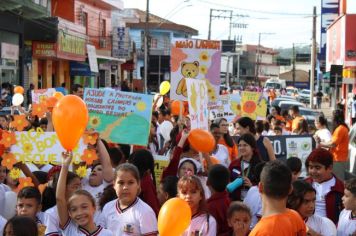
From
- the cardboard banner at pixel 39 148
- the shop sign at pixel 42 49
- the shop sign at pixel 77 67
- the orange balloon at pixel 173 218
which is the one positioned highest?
the shop sign at pixel 42 49

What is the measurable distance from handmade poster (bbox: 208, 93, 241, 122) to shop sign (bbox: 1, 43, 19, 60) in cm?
1316

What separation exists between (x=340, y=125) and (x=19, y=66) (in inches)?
731

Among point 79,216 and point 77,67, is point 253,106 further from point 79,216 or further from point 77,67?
point 77,67

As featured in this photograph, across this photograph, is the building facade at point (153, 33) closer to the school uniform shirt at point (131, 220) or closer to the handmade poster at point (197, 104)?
the handmade poster at point (197, 104)

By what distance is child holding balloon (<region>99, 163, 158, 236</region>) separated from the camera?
5094mm

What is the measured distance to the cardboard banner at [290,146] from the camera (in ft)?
32.5

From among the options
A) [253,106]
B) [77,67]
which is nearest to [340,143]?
[253,106]

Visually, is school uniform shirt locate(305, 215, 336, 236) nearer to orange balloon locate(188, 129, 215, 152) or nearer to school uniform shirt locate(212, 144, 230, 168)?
orange balloon locate(188, 129, 215, 152)

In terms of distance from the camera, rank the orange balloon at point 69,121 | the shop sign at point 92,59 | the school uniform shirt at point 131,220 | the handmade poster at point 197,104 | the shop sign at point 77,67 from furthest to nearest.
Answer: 1. the shop sign at point 77,67
2. the shop sign at point 92,59
3. the handmade poster at point 197,104
4. the orange balloon at point 69,121
5. the school uniform shirt at point 131,220

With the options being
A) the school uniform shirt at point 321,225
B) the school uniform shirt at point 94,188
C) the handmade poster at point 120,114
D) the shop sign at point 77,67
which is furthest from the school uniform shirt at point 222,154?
the shop sign at point 77,67

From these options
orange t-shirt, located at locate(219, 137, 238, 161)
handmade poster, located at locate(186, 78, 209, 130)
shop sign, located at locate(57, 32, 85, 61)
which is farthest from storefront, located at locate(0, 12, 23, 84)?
handmade poster, located at locate(186, 78, 209, 130)

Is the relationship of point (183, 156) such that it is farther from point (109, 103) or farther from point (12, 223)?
point (12, 223)

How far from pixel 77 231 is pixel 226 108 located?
8.52 m

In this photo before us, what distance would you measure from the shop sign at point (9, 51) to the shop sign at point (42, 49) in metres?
3.40
